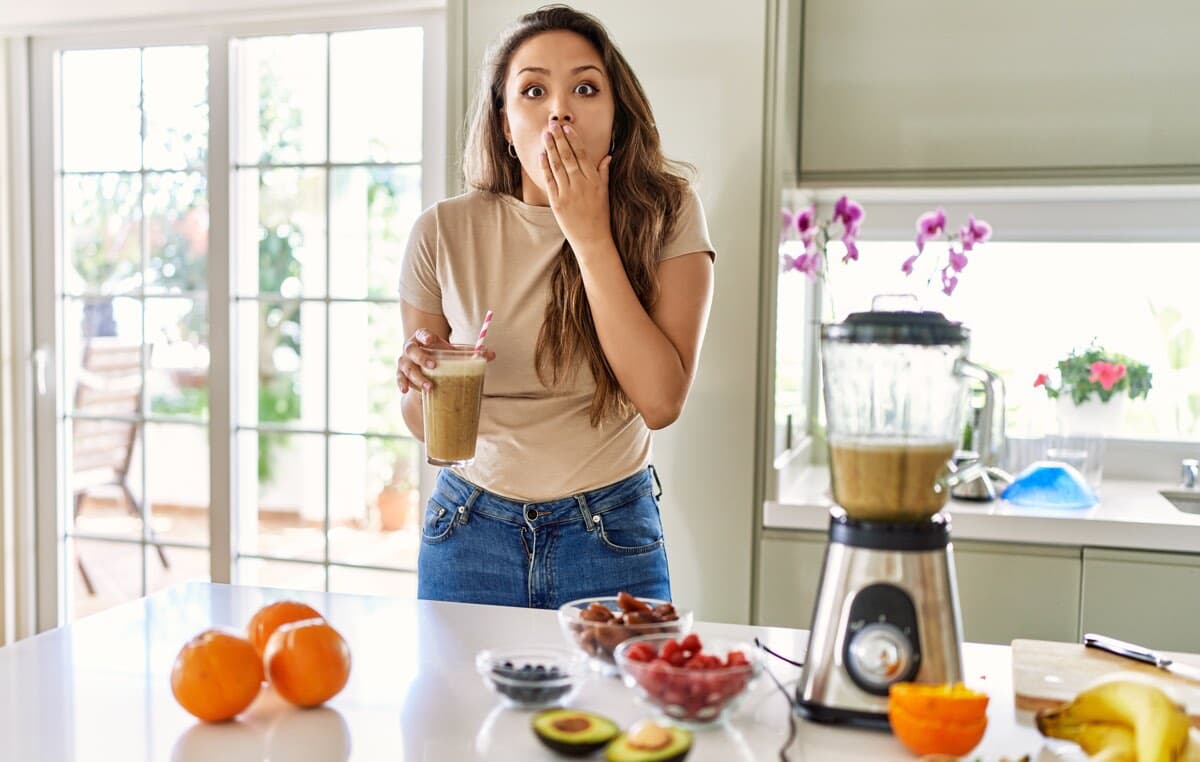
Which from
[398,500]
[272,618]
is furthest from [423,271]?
[398,500]

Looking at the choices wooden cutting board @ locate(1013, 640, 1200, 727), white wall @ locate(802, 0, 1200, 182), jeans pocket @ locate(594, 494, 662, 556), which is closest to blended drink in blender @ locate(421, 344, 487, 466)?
jeans pocket @ locate(594, 494, 662, 556)

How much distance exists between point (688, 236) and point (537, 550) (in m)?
0.49

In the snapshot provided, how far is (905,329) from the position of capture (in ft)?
3.14

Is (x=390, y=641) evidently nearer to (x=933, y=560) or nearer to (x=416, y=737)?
(x=416, y=737)

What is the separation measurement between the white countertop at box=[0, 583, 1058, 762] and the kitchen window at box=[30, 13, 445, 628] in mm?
1504

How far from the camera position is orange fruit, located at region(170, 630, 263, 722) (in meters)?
0.94

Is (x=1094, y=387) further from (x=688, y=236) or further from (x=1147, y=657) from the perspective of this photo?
(x=1147, y=657)

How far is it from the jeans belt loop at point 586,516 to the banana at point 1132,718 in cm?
70

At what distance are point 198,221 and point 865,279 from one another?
202 centimetres

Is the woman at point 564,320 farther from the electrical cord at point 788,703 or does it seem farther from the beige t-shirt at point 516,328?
the electrical cord at point 788,703

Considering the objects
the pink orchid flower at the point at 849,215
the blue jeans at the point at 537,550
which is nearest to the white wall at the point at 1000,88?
the pink orchid flower at the point at 849,215

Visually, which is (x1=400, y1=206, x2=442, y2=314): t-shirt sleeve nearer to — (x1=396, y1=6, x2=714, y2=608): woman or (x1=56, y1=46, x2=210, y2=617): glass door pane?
(x1=396, y1=6, x2=714, y2=608): woman

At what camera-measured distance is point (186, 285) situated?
3906 millimetres

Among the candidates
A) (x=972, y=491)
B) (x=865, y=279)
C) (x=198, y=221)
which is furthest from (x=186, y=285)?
(x=972, y=491)
